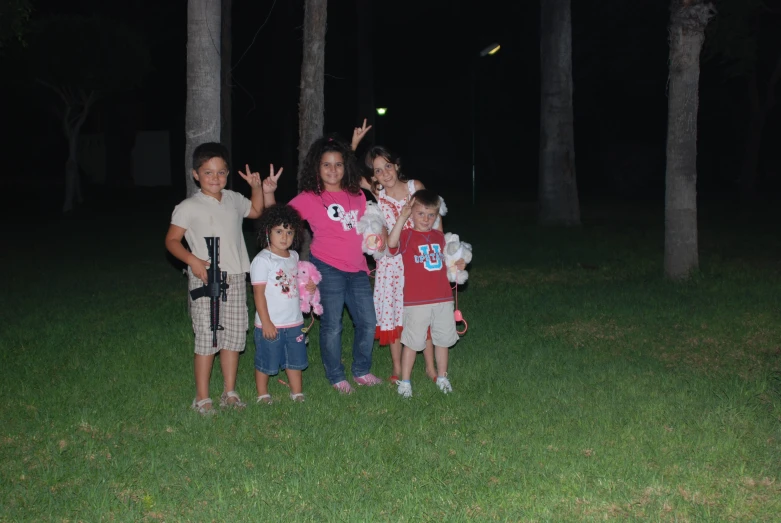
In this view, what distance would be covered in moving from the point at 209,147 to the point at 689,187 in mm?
7203

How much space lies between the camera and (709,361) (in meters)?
7.38

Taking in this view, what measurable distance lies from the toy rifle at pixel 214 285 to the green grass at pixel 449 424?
0.69 m

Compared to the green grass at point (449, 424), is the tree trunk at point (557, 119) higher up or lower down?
higher up

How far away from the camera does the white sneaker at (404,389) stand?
A: 630cm

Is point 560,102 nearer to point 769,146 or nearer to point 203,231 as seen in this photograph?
point 203,231

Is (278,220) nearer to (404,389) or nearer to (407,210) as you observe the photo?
(407,210)

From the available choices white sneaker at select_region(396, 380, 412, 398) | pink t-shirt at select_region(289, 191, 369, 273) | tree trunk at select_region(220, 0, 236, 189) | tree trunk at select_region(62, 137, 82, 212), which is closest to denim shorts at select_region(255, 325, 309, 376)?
pink t-shirt at select_region(289, 191, 369, 273)

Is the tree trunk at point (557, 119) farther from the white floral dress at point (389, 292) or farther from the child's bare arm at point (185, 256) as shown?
the child's bare arm at point (185, 256)

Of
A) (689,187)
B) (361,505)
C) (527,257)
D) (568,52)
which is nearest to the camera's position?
(361,505)

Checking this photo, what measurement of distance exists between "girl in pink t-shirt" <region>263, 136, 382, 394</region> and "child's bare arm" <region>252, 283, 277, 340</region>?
58cm

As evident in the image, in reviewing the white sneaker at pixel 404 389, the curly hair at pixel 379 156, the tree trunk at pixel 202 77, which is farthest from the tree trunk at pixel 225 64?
the white sneaker at pixel 404 389

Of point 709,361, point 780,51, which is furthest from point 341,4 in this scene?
point 709,361

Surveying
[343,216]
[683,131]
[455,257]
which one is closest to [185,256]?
[343,216]

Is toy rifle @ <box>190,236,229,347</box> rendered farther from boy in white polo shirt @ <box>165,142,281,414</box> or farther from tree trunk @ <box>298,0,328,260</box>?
tree trunk @ <box>298,0,328,260</box>
